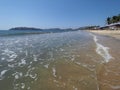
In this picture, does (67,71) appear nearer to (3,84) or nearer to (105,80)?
(105,80)

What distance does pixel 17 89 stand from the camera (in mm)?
6027

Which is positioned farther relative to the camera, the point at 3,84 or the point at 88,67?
the point at 88,67

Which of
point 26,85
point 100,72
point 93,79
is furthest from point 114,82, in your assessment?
point 26,85

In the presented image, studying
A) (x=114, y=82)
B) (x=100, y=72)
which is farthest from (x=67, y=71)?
(x=114, y=82)

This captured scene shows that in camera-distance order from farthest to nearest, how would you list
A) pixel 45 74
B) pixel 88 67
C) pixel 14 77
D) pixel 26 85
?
1. pixel 88 67
2. pixel 45 74
3. pixel 14 77
4. pixel 26 85

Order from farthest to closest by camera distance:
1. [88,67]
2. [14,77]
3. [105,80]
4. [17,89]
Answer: [88,67]
[14,77]
[105,80]
[17,89]

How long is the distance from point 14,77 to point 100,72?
420 cm

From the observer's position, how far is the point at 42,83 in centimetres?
668

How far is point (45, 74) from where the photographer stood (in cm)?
796

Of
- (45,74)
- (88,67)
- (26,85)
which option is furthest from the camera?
(88,67)

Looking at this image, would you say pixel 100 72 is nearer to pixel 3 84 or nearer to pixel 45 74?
pixel 45 74

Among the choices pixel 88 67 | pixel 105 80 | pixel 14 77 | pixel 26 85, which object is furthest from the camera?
A: pixel 88 67

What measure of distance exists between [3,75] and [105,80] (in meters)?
4.79

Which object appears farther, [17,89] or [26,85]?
[26,85]
